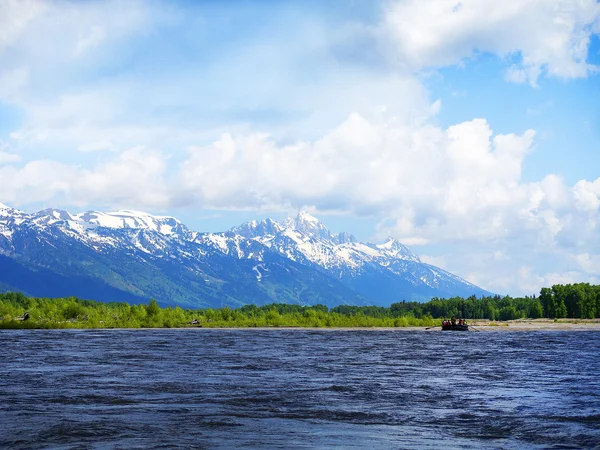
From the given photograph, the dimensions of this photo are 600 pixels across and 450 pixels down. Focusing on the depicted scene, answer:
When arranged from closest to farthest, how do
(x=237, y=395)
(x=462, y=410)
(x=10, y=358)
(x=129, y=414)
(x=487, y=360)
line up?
(x=129, y=414) < (x=462, y=410) < (x=237, y=395) < (x=10, y=358) < (x=487, y=360)

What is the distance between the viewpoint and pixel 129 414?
133 ft

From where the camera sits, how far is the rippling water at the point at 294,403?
113 ft

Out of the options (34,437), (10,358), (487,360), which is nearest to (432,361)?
(487,360)

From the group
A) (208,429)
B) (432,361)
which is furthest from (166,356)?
(208,429)

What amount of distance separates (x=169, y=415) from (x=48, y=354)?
170 feet

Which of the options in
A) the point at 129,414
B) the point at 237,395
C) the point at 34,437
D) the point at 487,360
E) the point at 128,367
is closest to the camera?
the point at 34,437

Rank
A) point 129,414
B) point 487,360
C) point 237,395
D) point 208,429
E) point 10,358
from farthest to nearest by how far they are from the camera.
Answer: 1. point 487,360
2. point 10,358
3. point 237,395
4. point 129,414
5. point 208,429

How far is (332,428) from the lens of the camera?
1467 inches

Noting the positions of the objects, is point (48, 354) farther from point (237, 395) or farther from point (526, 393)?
point (526, 393)

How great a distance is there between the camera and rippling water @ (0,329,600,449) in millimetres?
34406

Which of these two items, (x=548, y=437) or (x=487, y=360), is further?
(x=487, y=360)

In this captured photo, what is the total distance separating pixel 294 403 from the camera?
46.0 meters

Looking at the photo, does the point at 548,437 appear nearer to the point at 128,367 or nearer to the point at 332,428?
the point at 332,428

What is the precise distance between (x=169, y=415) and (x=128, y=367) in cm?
3125
